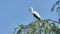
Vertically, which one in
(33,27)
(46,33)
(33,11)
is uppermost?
(33,11)

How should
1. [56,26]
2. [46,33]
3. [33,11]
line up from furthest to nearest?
1. [33,11]
2. [56,26]
3. [46,33]

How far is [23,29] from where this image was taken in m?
3.55

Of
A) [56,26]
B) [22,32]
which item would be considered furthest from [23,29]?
[56,26]

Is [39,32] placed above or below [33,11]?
below

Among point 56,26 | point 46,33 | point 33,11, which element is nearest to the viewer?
point 46,33

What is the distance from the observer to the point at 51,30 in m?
3.50

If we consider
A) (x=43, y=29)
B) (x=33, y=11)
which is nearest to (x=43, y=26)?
(x=43, y=29)

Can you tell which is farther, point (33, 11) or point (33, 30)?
point (33, 11)

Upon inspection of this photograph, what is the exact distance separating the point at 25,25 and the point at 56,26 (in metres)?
0.53

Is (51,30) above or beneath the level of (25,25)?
beneath

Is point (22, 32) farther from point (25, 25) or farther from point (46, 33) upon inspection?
point (46, 33)

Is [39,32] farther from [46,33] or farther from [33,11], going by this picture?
[33,11]

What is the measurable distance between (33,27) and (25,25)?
5.8 inches

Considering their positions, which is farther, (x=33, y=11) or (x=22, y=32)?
(x=33, y=11)
